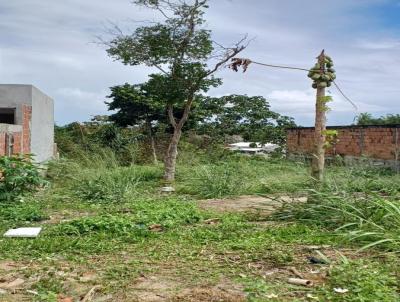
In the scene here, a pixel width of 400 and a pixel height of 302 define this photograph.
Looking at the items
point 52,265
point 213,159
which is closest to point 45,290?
point 52,265

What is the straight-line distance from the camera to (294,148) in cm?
1838

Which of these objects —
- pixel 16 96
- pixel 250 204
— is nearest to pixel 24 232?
pixel 250 204

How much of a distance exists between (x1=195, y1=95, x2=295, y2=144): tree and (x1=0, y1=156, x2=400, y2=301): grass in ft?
38.6

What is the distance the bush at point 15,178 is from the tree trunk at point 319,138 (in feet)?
14.0

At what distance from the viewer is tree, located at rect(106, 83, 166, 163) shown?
57.8ft

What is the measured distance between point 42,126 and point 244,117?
360 inches

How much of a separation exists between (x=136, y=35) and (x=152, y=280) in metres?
8.66

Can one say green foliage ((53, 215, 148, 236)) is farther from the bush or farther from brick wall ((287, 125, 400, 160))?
brick wall ((287, 125, 400, 160))

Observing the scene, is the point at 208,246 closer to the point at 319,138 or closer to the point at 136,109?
the point at 319,138

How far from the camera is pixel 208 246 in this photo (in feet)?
15.6

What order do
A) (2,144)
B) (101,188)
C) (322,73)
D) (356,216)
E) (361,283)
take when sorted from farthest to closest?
(2,144) < (101,188) < (322,73) < (356,216) < (361,283)

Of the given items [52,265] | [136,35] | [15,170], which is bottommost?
[52,265]

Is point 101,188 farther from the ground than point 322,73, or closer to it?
closer to it

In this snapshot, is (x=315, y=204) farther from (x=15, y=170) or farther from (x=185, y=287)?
(x=15, y=170)
